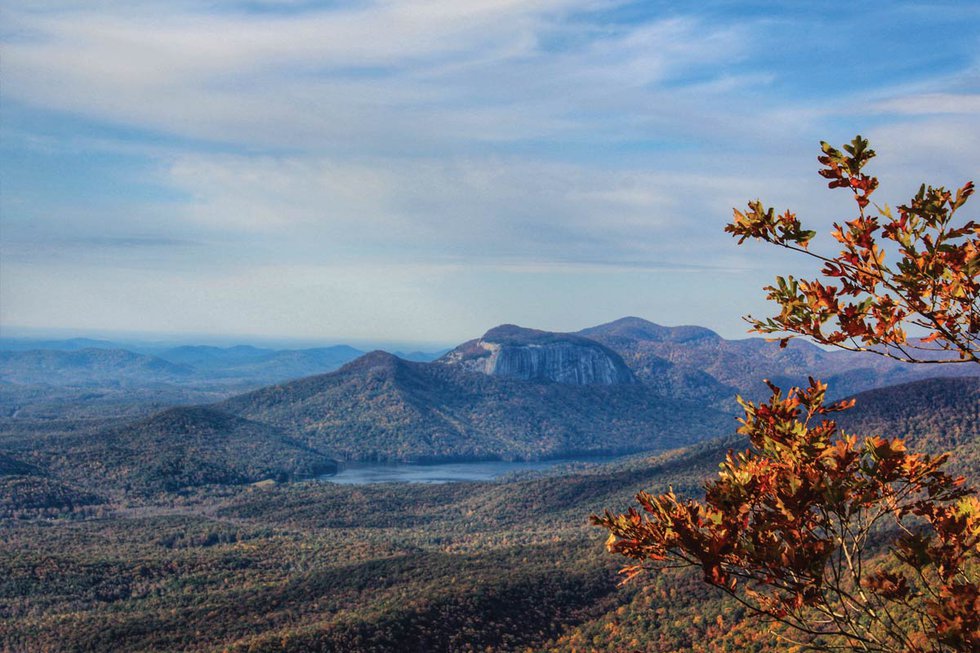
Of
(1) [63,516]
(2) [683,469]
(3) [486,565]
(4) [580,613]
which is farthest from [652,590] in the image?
(1) [63,516]

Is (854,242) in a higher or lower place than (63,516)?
higher

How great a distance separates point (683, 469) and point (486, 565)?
110 metres

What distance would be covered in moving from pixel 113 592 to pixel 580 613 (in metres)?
63.3

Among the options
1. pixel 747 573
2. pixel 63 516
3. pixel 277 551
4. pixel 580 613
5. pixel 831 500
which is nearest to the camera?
pixel 831 500

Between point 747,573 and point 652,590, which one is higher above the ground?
point 747,573

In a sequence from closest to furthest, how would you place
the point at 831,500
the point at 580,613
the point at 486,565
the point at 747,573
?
the point at 831,500 < the point at 747,573 < the point at 580,613 < the point at 486,565

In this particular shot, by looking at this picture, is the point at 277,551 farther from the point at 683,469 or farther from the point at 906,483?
the point at 906,483

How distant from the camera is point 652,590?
2955 inches

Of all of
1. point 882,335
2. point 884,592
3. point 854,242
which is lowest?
point 884,592

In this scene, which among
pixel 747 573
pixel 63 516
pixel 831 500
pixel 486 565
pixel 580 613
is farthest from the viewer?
pixel 63 516

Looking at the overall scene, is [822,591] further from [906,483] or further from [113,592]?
[113,592]

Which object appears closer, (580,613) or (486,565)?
(580,613)

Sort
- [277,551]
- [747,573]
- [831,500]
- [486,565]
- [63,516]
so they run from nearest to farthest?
[831,500] < [747,573] < [486,565] < [277,551] < [63,516]

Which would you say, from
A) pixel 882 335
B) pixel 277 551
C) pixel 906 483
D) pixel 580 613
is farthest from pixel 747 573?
pixel 277 551
